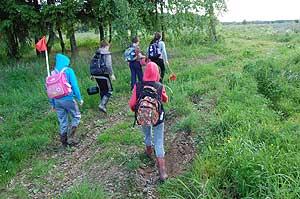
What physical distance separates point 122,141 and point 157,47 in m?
3.96

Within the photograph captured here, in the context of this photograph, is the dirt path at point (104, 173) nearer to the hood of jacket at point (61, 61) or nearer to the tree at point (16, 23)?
the hood of jacket at point (61, 61)

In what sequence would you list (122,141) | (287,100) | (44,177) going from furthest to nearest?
(287,100) < (122,141) < (44,177)

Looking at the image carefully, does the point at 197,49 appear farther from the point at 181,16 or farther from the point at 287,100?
the point at 287,100

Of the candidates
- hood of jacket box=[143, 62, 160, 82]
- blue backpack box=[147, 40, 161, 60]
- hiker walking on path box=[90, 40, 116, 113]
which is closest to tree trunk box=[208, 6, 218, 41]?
blue backpack box=[147, 40, 161, 60]

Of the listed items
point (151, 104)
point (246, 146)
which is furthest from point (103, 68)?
point (246, 146)

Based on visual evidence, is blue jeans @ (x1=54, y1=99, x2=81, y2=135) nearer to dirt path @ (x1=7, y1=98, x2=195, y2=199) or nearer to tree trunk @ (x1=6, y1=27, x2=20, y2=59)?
dirt path @ (x1=7, y1=98, x2=195, y2=199)

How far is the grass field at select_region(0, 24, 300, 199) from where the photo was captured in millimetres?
4789

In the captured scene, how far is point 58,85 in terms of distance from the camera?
6.66 metres

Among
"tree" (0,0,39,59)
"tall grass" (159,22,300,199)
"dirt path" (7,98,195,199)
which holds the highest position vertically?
"tree" (0,0,39,59)

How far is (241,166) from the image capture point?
481cm

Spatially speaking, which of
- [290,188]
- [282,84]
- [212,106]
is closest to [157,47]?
[212,106]

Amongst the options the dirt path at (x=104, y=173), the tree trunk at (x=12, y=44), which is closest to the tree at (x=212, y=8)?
the tree trunk at (x=12, y=44)

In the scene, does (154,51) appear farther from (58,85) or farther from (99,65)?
(58,85)

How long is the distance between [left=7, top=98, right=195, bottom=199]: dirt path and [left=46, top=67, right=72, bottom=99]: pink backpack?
128 cm
